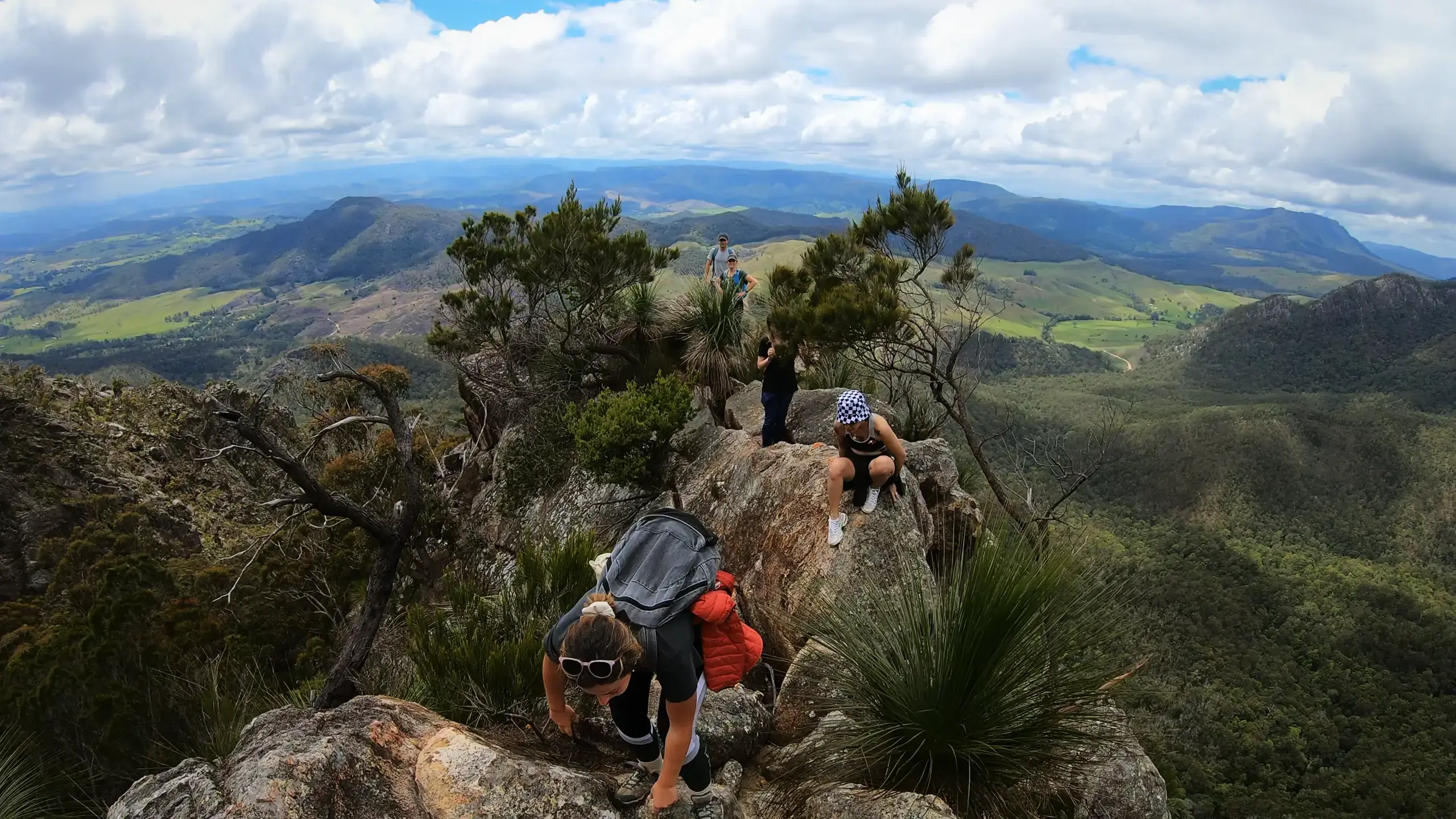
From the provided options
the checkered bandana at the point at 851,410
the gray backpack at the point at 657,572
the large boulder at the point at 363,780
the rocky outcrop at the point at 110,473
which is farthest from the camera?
the rocky outcrop at the point at 110,473

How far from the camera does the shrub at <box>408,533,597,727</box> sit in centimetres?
432

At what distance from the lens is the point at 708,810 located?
325cm

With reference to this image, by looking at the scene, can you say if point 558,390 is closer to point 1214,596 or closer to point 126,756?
point 126,756

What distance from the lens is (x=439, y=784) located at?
3266 mm

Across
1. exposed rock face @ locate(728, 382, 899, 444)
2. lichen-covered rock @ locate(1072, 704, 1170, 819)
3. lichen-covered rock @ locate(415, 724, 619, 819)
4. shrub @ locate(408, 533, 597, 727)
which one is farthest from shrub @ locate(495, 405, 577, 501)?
lichen-covered rock @ locate(1072, 704, 1170, 819)

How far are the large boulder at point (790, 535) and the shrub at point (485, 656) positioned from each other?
1958mm

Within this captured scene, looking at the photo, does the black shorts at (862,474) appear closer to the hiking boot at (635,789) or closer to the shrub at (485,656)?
the shrub at (485,656)

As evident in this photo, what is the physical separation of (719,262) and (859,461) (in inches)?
261

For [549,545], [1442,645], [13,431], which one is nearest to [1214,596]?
[1442,645]

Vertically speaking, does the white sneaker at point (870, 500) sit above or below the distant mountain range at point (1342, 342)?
above

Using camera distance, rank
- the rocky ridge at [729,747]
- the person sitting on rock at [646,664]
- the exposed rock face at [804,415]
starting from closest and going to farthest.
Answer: the person sitting on rock at [646,664] → the rocky ridge at [729,747] → the exposed rock face at [804,415]

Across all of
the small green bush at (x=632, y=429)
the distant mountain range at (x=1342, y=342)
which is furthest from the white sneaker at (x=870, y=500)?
the distant mountain range at (x=1342, y=342)

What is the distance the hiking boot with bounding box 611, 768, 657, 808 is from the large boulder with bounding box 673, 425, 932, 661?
1.49 m

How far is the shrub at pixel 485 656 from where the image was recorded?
4.32 metres
